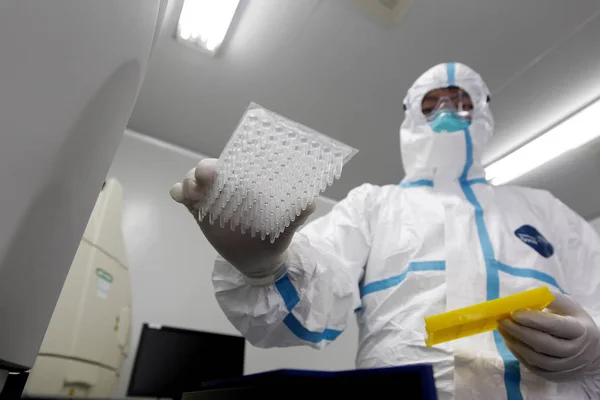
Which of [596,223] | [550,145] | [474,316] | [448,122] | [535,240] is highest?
[550,145]

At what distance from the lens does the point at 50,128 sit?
252mm

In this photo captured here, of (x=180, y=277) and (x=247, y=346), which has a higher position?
(x=180, y=277)

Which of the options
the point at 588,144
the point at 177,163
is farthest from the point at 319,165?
the point at 588,144

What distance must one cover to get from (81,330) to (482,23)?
6.06ft

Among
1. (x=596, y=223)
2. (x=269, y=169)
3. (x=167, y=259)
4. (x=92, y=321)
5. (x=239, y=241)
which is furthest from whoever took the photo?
(x=596, y=223)

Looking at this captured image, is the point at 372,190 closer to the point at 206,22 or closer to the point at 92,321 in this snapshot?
the point at 92,321

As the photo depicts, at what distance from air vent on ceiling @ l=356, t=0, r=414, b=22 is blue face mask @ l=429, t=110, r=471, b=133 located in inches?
22.5

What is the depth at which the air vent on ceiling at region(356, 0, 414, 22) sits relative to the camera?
151cm

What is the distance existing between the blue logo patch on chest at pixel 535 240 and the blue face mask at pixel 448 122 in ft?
1.14

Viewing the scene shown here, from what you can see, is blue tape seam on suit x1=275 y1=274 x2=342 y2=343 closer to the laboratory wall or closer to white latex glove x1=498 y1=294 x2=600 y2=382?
white latex glove x1=498 y1=294 x2=600 y2=382

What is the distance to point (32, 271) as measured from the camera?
285mm

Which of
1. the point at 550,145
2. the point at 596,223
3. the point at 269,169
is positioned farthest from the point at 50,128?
the point at 596,223

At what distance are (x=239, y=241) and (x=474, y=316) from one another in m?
0.33

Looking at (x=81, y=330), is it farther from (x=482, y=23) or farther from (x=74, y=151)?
(x=482, y=23)
